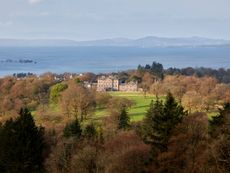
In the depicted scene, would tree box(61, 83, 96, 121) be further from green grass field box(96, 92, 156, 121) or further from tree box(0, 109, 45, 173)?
tree box(0, 109, 45, 173)

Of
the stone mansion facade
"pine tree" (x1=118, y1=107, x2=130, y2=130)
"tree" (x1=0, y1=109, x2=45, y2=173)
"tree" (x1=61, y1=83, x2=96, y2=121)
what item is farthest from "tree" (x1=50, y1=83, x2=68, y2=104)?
"tree" (x1=0, y1=109, x2=45, y2=173)

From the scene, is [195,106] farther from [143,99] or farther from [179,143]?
[179,143]

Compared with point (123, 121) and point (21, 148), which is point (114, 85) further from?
point (21, 148)

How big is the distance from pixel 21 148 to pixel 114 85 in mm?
56932

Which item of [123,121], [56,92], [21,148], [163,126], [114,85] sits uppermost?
[163,126]

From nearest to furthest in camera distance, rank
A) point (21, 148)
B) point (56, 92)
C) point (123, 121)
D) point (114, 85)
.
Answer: point (21, 148) → point (123, 121) → point (56, 92) → point (114, 85)

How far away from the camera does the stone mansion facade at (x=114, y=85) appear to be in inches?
2783

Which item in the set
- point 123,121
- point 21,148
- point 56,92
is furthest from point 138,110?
point 21,148

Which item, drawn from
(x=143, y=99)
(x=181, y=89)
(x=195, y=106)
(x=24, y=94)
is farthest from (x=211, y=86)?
(x=24, y=94)

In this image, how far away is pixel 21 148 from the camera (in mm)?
18562

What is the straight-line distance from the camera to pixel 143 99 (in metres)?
56.2

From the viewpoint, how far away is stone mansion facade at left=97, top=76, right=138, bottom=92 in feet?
232

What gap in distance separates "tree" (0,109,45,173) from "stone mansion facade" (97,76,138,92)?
164ft

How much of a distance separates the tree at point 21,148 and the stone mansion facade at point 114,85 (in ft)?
164
